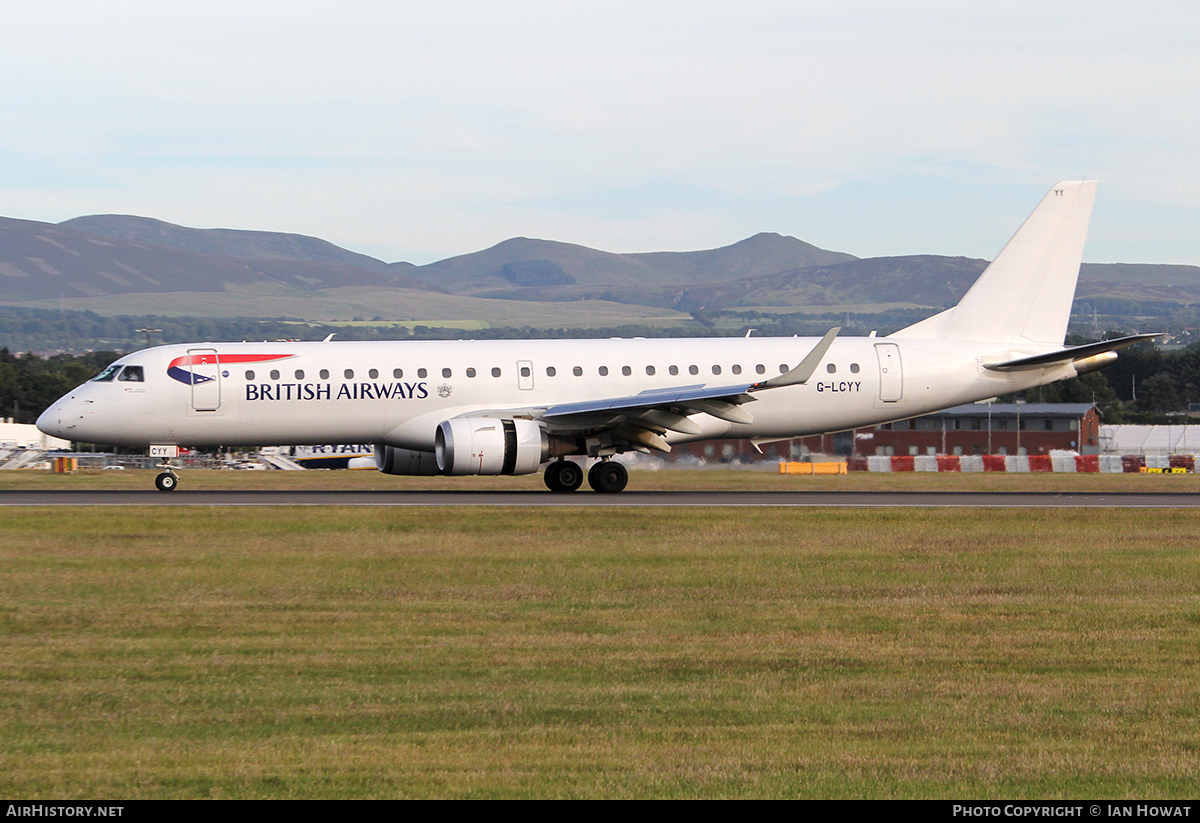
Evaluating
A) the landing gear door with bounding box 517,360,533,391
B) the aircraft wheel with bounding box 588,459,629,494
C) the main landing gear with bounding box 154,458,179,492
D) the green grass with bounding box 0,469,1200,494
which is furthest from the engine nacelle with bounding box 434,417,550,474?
the main landing gear with bounding box 154,458,179,492

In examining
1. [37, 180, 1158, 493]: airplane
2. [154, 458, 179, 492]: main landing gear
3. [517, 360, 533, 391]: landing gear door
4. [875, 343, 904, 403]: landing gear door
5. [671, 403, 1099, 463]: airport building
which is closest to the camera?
[37, 180, 1158, 493]: airplane

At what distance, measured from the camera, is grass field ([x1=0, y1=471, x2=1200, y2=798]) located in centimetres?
866

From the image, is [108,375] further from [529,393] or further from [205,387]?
[529,393]

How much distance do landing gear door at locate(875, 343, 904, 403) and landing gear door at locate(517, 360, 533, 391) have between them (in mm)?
9071

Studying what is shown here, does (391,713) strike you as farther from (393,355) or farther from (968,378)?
(968,378)

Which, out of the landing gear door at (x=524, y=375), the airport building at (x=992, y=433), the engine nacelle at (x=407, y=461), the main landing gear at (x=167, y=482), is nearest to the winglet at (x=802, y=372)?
the landing gear door at (x=524, y=375)

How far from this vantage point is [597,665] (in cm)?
1203

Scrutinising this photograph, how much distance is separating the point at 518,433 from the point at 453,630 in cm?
1567

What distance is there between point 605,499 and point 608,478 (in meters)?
2.11

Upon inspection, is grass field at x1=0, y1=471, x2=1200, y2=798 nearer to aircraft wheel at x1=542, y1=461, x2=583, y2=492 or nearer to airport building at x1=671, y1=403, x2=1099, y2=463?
aircraft wheel at x1=542, y1=461, x2=583, y2=492

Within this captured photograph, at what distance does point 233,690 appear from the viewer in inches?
434

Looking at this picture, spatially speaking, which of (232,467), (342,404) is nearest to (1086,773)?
(342,404)

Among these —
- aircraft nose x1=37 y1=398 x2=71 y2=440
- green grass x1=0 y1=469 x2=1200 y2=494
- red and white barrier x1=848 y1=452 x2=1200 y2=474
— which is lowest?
red and white barrier x1=848 y1=452 x2=1200 y2=474

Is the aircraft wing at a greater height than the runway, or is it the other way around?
the aircraft wing
